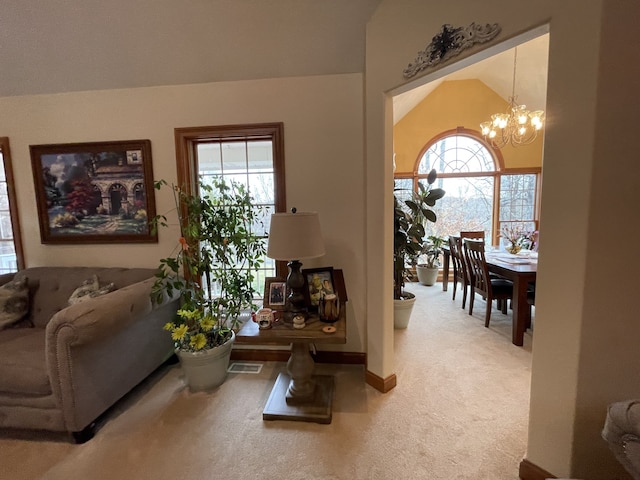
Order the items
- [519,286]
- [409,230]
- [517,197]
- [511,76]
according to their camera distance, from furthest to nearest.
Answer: [517,197] → [511,76] → [409,230] → [519,286]

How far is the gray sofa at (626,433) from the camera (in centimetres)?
83

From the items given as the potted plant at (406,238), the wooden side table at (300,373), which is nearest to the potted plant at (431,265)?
the potted plant at (406,238)

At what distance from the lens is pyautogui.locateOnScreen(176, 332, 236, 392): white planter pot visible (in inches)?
84.9

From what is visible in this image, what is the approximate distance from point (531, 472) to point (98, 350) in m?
2.44

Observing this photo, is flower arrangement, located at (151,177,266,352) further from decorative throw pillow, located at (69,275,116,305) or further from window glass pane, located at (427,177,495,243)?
window glass pane, located at (427,177,495,243)

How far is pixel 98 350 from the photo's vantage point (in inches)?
72.8

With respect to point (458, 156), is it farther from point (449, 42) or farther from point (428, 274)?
point (449, 42)

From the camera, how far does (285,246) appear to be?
1816 mm

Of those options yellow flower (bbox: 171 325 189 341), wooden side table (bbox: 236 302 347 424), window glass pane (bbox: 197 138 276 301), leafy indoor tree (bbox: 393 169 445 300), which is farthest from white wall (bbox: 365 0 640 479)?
yellow flower (bbox: 171 325 189 341)

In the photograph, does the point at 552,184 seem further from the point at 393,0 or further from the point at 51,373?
the point at 51,373

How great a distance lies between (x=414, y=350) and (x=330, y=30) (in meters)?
2.69

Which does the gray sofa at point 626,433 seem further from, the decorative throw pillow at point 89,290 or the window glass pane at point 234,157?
the decorative throw pillow at point 89,290

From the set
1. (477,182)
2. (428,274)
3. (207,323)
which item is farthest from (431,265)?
(207,323)

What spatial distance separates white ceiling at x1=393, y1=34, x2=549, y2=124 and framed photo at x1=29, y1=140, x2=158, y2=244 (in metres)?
2.80
